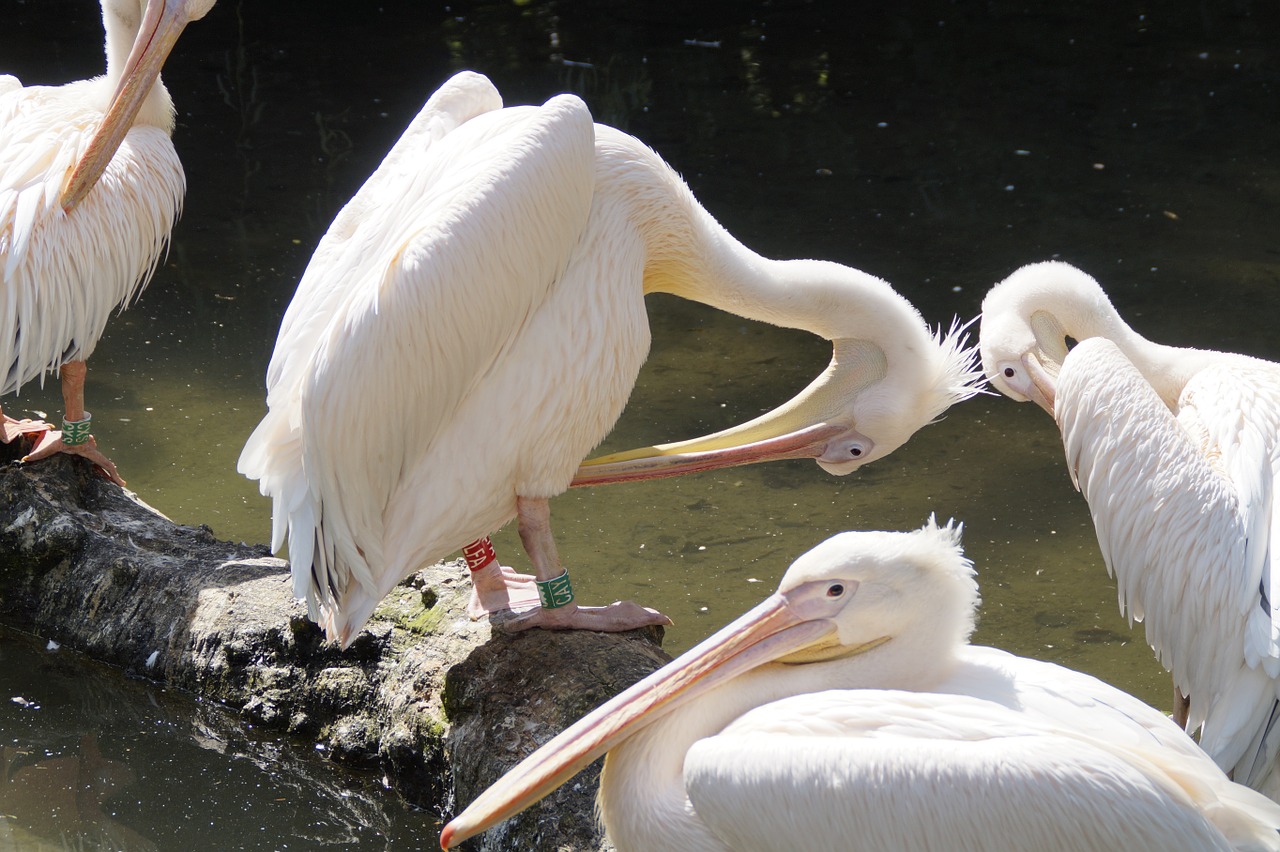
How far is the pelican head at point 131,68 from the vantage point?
3844 mm

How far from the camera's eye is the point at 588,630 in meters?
3.07

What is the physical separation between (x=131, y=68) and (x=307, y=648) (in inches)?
73.5

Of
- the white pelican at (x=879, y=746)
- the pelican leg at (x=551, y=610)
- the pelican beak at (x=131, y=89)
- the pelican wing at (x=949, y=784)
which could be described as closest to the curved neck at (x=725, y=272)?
the pelican leg at (x=551, y=610)

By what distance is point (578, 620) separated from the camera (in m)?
3.06

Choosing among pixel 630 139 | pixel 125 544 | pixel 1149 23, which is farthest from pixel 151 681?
pixel 1149 23

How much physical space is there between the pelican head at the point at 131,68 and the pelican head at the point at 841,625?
2.35 meters

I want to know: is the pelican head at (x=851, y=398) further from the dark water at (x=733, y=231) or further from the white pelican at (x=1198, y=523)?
the dark water at (x=733, y=231)

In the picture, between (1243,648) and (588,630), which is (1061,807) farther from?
(588,630)

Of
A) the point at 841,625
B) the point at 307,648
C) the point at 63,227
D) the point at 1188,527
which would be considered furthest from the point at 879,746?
the point at 63,227

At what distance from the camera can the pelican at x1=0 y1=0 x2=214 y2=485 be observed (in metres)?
3.80

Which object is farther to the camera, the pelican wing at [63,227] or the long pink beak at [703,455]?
the pelican wing at [63,227]

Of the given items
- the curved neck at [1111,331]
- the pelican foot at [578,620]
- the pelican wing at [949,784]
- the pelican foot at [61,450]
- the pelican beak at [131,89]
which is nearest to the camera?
the pelican wing at [949,784]

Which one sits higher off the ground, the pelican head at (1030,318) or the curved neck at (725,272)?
the curved neck at (725,272)

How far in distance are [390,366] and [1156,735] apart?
1.56 m
